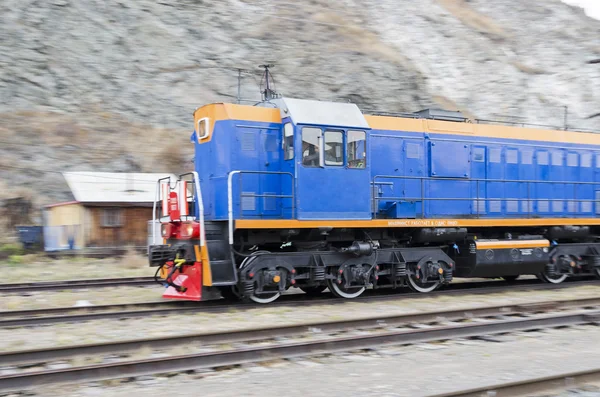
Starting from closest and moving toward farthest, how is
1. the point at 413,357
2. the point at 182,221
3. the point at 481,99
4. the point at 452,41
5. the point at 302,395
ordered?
the point at 302,395 < the point at 413,357 < the point at 182,221 < the point at 481,99 < the point at 452,41

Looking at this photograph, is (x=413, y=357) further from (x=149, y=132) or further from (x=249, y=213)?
(x=149, y=132)

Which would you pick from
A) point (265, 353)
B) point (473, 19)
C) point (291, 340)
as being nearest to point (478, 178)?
point (291, 340)

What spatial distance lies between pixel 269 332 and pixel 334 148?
385 centimetres

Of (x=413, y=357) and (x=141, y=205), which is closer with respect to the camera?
(x=413, y=357)

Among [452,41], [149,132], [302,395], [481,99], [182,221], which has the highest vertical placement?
[452,41]

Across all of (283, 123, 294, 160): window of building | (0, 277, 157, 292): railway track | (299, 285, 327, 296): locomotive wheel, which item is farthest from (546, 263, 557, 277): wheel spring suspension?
(0, 277, 157, 292): railway track

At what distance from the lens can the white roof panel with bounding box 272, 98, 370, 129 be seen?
9867 millimetres

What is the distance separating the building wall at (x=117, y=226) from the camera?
75.8 ft

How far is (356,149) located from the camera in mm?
10273

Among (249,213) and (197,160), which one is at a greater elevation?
(197,160)

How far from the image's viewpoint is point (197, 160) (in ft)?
36.4

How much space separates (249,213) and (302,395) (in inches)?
204

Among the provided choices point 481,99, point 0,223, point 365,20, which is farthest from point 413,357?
point 365,20

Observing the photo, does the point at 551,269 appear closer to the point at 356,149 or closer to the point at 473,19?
the point at 356,149
